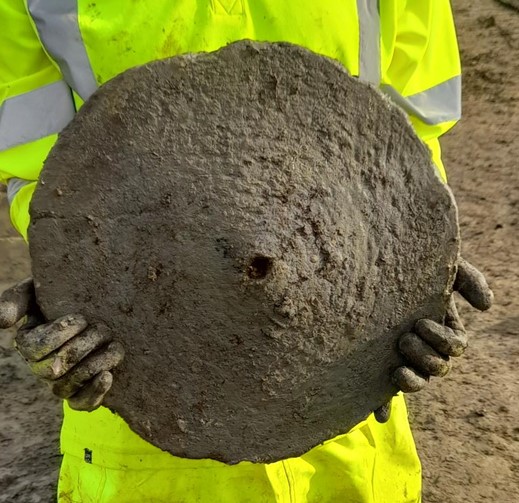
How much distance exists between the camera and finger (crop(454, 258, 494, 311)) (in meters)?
1.22

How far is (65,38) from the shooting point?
4.07 ft

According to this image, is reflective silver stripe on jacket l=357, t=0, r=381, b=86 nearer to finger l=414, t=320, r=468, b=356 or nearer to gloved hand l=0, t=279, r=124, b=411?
finger l=414, t=320, r=468, b=356

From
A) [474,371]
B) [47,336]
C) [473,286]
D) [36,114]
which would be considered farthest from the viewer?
[474,371]

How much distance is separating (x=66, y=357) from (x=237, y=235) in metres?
0.29

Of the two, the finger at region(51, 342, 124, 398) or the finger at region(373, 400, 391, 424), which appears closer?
the finger at region(51, 342, 124, 398)

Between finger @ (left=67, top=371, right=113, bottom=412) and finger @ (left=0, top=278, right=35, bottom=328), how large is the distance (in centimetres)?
14

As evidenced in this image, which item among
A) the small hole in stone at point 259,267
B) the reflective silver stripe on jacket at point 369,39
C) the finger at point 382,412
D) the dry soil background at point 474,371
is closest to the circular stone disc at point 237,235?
the small hole in stone at point 259,267

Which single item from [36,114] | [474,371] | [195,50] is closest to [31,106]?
[36,114]

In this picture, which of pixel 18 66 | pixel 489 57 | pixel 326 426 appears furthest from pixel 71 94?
pixel 489 57

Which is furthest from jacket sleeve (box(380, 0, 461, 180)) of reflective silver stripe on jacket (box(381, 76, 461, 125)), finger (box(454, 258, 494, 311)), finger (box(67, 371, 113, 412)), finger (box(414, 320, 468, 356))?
finger (box(67, 371, 113, 412))

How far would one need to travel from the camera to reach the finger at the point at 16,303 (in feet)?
3.59

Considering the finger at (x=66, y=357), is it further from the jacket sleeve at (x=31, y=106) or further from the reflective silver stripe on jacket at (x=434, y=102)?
the reflective silver stripe on jacket at (x=434, y=102)

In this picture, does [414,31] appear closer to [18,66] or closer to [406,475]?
[18,66]

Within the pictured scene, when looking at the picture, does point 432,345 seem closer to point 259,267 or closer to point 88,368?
point 259,267
